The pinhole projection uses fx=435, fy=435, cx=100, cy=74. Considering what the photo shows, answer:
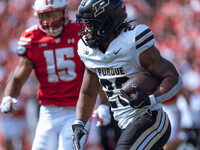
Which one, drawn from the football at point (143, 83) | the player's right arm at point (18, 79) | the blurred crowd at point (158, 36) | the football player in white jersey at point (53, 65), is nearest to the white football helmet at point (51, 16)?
the football player in white jersey at point (53, 65)

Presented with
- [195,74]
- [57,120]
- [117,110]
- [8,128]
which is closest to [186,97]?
[195,74]

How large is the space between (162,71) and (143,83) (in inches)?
6.4

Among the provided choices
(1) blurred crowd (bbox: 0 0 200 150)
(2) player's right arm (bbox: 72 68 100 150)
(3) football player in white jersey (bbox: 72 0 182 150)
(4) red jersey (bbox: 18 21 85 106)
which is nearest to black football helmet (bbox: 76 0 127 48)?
(3) football player in white jersey (bbox: 72 0 182 150)

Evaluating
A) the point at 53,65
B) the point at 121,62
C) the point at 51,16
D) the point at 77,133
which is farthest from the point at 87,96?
the point at 51,16

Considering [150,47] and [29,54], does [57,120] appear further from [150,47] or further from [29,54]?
[150,47]

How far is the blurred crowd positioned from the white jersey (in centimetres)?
402

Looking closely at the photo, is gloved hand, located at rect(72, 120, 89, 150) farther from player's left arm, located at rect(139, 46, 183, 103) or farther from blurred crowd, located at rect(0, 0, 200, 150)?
blurred crowd, located at rect(0, 0, 200, 150)

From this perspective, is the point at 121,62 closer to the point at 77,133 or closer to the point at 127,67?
the point at 127,67

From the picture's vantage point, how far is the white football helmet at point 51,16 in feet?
14.4

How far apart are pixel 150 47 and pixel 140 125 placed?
57 centimetres

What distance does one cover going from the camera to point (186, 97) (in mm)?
6340

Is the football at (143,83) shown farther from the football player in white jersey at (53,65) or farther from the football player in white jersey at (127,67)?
the football player in white jersey at (53,65)

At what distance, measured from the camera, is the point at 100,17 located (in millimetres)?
3291

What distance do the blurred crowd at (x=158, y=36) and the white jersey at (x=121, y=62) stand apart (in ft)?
13.2
